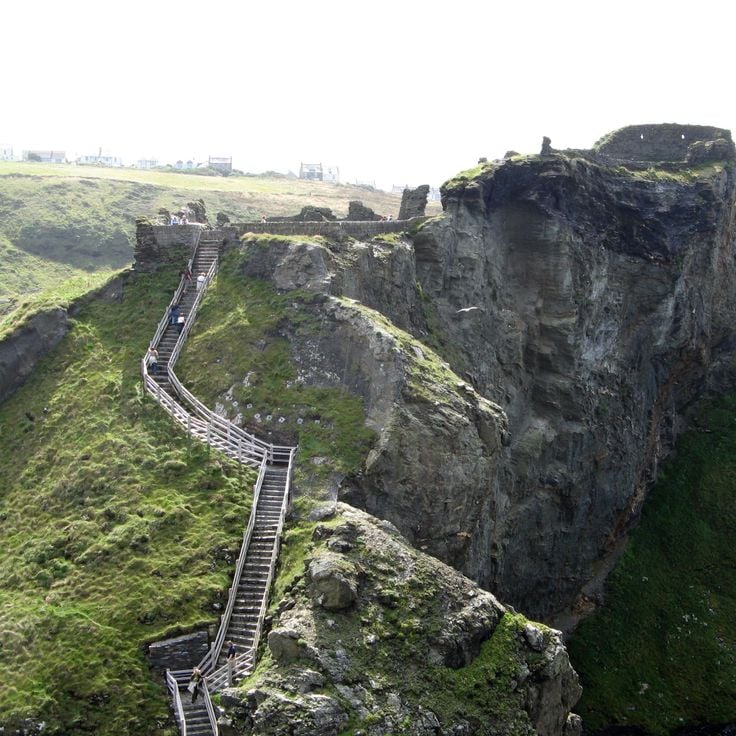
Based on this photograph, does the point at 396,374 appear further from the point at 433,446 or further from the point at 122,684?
the point at 122,684

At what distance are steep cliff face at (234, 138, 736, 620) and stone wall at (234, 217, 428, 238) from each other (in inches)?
43.7

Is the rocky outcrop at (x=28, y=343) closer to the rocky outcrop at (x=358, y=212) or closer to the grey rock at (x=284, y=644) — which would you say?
the rocky outcrop at (x=358, y=212)

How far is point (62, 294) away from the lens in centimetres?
3869

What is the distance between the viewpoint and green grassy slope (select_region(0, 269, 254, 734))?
21922mm

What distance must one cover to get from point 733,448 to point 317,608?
149ft

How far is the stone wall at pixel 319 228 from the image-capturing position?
38188 mm

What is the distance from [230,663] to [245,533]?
512cm

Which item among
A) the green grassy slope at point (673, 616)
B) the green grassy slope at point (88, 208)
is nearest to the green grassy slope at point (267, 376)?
the green grassy slope at point (673, 616)

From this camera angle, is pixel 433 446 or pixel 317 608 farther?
pixel 433 446

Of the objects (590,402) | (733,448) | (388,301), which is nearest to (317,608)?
(388,301)

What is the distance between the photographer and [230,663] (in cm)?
2181

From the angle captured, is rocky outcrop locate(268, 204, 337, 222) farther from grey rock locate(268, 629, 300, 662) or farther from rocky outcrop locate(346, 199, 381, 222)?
grey rock locate(268, 629, 300, 662)

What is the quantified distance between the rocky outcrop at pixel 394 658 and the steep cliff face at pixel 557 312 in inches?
350

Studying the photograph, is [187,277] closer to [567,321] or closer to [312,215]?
[312,215]
